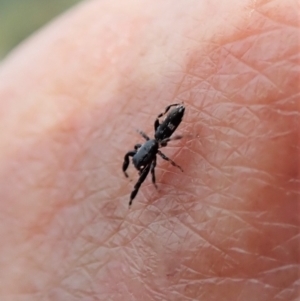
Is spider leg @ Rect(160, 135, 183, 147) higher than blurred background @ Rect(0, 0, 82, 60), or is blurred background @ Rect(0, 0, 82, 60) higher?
blurred background @ Rect(0, 0, 82, 60)

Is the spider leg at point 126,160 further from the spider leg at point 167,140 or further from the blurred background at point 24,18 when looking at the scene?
the blurred background at point 24,18

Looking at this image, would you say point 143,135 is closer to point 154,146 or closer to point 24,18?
point 154,146

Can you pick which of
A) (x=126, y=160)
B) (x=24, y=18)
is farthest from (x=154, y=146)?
(x=24, y=18)

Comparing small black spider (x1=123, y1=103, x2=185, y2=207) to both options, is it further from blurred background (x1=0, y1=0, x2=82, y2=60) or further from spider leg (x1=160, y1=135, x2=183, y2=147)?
blurred background (x1=0, y1=0, x2=82, y2=60)

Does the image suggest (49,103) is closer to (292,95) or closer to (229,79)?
(229,79)

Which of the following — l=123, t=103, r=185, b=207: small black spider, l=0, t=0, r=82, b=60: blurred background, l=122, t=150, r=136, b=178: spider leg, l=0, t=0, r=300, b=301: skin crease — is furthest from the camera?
l=0, t=0, r=82, b=60: blurred background

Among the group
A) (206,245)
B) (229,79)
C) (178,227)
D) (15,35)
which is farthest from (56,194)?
(15,35)

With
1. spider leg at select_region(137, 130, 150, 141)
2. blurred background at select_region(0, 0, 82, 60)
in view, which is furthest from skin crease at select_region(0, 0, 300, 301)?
blurred background at select_region(0, 0, 82, 60)
